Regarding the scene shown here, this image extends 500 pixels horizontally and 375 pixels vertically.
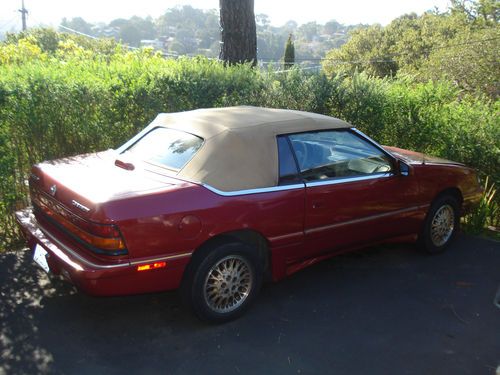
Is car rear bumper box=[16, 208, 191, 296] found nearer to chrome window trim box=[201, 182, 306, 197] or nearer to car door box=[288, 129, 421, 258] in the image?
chrome window trim box=[201, 182, 306, 197]

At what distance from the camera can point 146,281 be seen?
3379 mm

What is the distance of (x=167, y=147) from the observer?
13.8ft

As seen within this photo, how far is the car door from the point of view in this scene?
4.20m

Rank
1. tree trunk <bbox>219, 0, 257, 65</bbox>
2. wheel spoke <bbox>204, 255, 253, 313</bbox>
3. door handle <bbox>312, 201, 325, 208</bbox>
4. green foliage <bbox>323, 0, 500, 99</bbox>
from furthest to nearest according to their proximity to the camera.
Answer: green foliage <bbox>323, 0, 500, 99</bbox> < tree trunk <bbox>219, 0, 257, 65</bbox> < door handle <bbox>312, 201, 325, 208</bbox> < wheel spoke <bbox>204, 255, 253, 313</bbox>

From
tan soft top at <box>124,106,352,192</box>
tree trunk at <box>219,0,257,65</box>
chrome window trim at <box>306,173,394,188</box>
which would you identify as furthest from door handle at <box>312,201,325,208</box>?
tree trunk at <box>219,0,257,65</box>

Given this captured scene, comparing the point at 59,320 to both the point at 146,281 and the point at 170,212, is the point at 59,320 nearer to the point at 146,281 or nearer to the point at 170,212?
the point at 146,281

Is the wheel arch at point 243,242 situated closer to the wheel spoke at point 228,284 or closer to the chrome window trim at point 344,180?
the wheel spoke at point 228,284

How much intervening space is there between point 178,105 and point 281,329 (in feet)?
11.1

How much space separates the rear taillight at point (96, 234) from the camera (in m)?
3.21

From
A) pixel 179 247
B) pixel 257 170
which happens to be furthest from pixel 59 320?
pixel 257 170

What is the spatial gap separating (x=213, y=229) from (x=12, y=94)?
2.89 metres

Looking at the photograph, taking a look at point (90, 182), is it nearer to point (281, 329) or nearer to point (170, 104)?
point (281, 329)

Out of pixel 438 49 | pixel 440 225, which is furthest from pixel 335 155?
pixel 438 49

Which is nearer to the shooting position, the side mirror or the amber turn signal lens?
the amber turn signal lens
